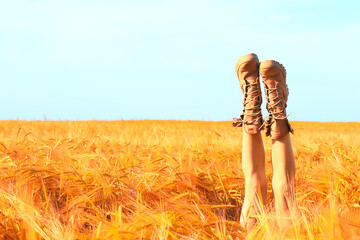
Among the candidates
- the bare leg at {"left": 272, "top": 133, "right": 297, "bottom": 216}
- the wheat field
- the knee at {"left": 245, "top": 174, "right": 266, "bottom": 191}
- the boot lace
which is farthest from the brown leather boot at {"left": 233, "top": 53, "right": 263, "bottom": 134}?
the wheat field

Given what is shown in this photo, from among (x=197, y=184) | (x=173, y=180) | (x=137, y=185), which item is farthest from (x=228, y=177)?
(x=137, y=185)

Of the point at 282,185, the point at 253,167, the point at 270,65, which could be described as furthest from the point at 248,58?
the point at 282,185

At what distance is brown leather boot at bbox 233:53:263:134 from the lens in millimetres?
2026

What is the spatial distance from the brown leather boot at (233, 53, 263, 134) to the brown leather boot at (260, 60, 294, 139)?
55mm

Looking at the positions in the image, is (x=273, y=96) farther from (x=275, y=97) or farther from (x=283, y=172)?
(x=283, y=172)

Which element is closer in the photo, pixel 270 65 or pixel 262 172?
pixel 270 65

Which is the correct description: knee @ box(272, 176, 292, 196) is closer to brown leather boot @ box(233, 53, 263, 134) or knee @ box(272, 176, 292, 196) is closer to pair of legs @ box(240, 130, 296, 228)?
pair of legs @ box(240, 130, 296, 228)

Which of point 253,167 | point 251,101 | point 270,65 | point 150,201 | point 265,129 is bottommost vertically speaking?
point 150,201

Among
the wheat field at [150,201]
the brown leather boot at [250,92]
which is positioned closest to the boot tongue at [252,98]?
the brown leather boot at [250,92]

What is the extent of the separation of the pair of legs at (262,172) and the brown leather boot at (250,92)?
0.27ft

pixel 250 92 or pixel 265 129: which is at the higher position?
pixel 250 92

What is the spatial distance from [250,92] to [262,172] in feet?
1.73

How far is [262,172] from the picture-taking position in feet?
6.97

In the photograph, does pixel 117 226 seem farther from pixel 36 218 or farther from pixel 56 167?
pixel 56 167
